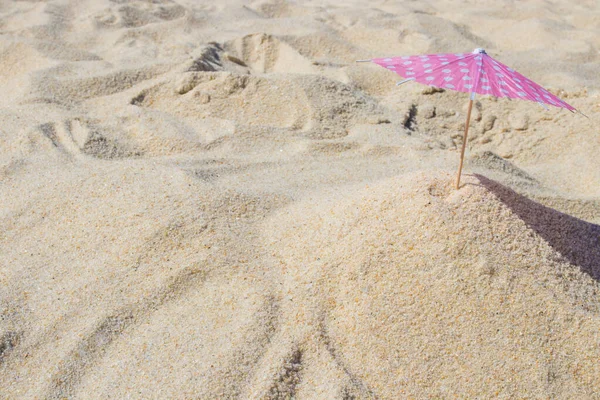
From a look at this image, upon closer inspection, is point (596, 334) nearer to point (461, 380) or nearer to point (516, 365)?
point (516, 365)

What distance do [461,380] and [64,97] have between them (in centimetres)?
264

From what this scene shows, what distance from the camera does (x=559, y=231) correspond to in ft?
6.34

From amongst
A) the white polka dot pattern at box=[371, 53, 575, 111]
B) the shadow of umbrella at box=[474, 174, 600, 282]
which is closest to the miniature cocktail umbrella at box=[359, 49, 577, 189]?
the white polka dot pattern at box=[371, 53, 575, 111]

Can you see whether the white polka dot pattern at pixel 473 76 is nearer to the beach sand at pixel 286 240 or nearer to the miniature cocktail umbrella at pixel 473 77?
the miniature cocktail umbrella at pixel 473 77

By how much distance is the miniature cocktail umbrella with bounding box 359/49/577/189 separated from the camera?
1566mm

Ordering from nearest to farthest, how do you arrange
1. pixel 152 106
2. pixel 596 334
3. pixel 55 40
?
pixel 596 334, pixel 152 106, pixel 55 40

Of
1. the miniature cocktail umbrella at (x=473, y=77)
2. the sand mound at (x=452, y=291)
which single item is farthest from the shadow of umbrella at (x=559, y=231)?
the miniature cocktail umbrella at (x=473, y=77)

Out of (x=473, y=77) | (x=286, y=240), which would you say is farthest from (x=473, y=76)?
(x=286, y=240)

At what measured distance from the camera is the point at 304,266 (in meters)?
1.89

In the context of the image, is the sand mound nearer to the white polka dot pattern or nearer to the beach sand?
the beach sand

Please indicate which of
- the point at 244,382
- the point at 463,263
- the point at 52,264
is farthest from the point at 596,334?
the point at 52,264

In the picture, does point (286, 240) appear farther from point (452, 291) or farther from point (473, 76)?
point (473, 76)

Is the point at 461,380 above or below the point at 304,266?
below

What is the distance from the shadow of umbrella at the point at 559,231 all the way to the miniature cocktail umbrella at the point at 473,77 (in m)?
0.38
